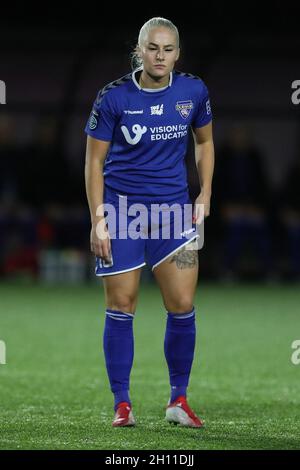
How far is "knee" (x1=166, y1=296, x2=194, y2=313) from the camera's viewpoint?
18.3 feet

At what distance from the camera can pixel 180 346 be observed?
5617 mm

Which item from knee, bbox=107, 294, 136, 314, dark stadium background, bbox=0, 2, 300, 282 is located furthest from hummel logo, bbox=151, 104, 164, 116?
dark stadium background, bbox=0, 2, 300, 282

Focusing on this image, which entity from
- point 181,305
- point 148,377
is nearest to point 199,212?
point 181,305

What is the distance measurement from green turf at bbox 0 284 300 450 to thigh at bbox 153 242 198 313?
57 cm

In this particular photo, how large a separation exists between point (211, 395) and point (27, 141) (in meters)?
10.6

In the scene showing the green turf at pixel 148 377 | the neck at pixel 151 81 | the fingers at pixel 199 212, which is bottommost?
the green turf at pixel 148 377

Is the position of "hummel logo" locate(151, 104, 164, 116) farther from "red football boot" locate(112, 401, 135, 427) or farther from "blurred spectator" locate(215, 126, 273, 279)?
"blurred spectator" locate(215, 126, 273, 279)

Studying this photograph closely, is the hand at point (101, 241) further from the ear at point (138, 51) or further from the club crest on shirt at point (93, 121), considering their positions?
the ear at point (138, 51)

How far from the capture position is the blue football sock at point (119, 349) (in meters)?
5.53

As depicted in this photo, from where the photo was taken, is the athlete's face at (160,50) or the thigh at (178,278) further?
the thigh at (178,278)

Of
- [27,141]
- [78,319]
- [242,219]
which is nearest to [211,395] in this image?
[78,319]

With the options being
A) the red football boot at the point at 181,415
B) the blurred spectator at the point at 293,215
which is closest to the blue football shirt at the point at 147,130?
the red football boot at the point at 181,415

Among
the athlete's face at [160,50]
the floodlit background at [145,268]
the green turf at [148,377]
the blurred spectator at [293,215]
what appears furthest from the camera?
the blurred spectator at [293,215]

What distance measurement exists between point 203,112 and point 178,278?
2.60ft
